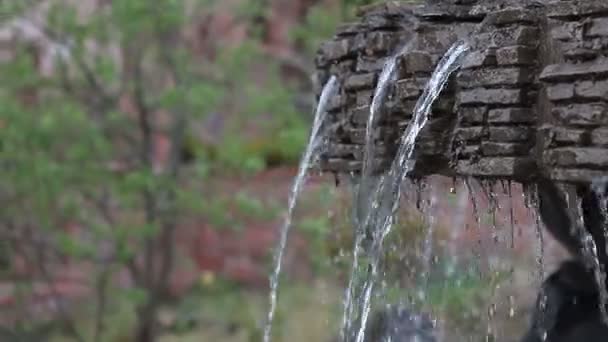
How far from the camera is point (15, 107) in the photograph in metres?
9.13

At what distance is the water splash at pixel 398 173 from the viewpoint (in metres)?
3.74

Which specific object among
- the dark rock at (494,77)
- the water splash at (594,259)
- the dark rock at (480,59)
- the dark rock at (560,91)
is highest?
the dark rock at (480,59)

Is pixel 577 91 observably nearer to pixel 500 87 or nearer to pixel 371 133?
pixel 500 87

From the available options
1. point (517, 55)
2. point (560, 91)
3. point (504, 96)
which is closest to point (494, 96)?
point (504, 96)

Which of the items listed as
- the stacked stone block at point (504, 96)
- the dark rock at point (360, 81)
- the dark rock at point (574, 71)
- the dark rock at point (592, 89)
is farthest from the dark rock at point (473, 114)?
the dark rock at point (360, 81)

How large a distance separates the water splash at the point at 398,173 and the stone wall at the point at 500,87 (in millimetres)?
42

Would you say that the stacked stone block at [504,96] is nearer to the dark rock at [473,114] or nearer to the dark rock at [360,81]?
the dark rock at [473,114]

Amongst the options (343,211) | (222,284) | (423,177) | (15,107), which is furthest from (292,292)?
(423,177)

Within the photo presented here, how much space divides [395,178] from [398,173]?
41mm

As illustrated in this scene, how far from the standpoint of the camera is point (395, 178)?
402 centimetres

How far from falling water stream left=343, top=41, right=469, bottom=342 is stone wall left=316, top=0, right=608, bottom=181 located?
0.04 m

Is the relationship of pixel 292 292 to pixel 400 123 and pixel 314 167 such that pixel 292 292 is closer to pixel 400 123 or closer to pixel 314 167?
pixel 314 167

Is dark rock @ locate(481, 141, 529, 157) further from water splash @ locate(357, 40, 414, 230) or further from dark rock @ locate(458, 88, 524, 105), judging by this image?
water splash @ locate(357, 40, 414, 230)

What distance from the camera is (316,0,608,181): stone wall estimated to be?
130 inches
